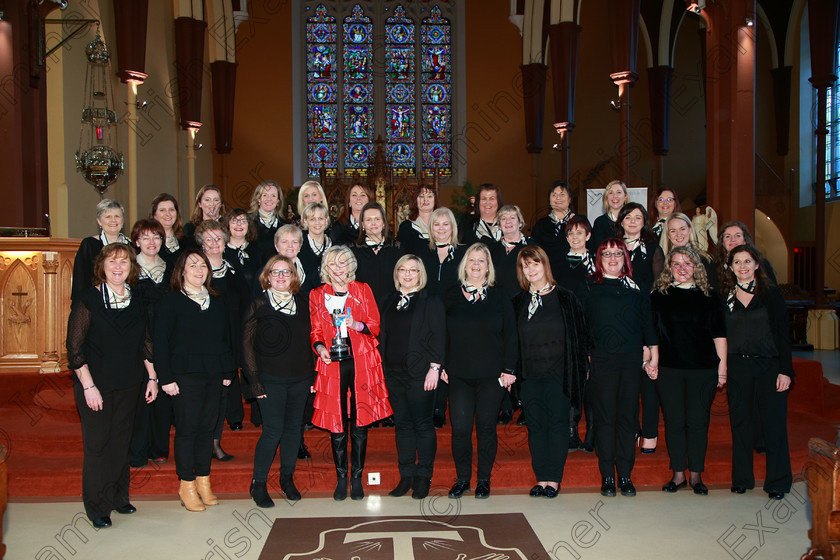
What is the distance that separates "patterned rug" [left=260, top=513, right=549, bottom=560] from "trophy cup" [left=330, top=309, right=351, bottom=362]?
0.96 m

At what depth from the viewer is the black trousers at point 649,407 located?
4.76 metres

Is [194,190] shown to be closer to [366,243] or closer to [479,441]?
[366,243]

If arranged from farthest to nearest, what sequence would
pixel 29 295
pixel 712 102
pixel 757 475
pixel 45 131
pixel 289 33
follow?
1. pixel 289 33
2. pixel 45 131
3. pixel 712 102
4. pixel 29 295
5. pixel 757 475

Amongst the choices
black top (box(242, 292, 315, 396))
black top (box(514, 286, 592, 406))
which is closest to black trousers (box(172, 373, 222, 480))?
black top (box(242, 292, 315, 396))

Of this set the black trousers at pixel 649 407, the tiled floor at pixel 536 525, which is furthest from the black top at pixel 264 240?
the black trousers at pixel 649 407

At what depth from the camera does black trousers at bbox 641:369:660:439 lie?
187 inches

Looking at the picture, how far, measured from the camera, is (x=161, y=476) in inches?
183

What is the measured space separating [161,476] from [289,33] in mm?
15346

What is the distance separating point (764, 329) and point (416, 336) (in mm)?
2248

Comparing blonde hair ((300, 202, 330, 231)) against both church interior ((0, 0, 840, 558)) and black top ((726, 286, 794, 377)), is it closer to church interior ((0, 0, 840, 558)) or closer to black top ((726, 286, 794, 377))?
black top ((726, 286, 794, 377))

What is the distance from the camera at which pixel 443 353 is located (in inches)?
174

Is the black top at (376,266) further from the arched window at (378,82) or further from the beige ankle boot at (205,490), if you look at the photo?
the arched window at (378,82)

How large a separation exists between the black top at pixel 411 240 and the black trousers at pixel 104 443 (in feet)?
6.79

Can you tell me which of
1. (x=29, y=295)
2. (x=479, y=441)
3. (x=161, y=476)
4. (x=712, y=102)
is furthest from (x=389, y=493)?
(x=712, y=102)
